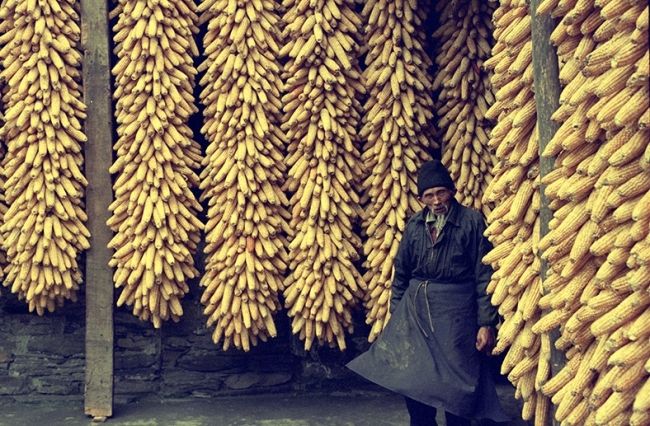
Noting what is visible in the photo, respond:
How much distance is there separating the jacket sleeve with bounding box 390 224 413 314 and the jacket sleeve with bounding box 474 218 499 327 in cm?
38

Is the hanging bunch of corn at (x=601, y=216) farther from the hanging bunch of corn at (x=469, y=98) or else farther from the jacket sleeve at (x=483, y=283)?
the hanging bunch of corn at (x=469, y=98)

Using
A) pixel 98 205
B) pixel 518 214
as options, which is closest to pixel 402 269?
pixel 518 214

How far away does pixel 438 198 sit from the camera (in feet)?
15.5

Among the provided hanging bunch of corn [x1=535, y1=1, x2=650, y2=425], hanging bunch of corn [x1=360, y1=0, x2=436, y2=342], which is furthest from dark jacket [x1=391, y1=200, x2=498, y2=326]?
hanging bunch of corn [x1=535, y1=1, x2=650, y2=425]

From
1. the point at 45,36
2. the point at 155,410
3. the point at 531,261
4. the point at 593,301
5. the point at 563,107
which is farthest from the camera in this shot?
the point at 155,410

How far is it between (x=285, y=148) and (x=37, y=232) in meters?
1.54

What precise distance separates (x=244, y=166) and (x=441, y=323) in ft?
5.01

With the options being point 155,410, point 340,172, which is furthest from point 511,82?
point 155,410

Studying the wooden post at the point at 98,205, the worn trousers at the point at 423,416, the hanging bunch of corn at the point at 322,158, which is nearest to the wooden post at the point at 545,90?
the worn trousers at the point at 423,416

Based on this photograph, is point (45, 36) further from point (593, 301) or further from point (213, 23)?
point (593, 301)

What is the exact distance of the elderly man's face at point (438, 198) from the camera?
473 centimetres

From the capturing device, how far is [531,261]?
4016 millimetres

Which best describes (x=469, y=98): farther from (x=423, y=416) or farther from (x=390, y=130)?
(x=423, y=416)

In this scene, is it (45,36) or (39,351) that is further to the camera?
(39,351)
